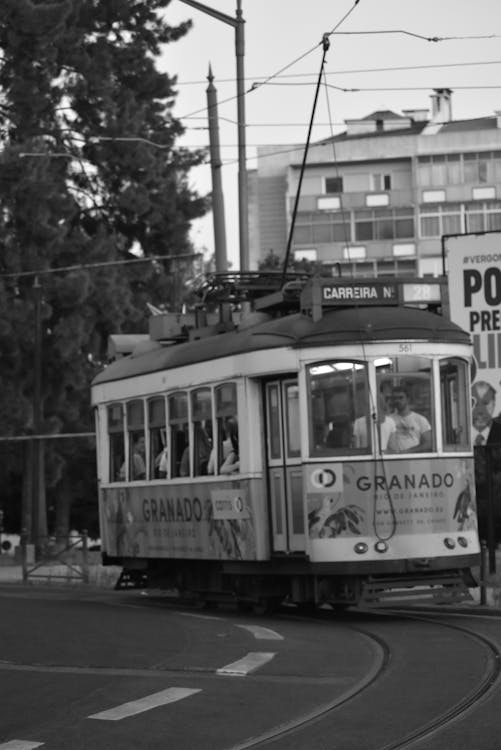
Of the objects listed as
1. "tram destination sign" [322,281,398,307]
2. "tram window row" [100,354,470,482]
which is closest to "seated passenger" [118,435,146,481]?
"tram window row" [100,354,470,482]

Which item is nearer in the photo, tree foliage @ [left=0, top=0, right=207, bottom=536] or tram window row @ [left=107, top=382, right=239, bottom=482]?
tram window row @ [left=107, top=382, right=239, bottom=482]

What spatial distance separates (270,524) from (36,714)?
7.92 metres

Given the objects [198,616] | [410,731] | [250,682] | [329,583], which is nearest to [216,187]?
[198,616]

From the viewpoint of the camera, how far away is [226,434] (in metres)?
20.0

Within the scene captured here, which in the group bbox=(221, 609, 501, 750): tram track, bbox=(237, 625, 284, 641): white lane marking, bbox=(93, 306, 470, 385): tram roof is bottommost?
bbox=(221, 609, 501, 750): tram track

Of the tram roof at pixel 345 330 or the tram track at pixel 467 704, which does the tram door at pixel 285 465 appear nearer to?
the tram roof at pixel 345 330

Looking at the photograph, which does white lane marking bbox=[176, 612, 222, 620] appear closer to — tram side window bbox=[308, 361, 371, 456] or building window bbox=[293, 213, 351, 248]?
tram side window bbox=[308, 361, 371, 456]

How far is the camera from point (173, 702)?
1188 cm

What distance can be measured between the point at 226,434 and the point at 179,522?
1.73 metres

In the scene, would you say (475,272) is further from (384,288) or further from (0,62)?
(0,62)

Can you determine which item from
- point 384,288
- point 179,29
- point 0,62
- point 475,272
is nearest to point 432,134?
point 179,29

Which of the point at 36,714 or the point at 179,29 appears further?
the point at 179,29

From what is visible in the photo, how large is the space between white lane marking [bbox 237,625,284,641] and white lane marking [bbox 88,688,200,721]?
4.01 meters

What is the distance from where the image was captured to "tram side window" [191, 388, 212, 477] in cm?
2044
